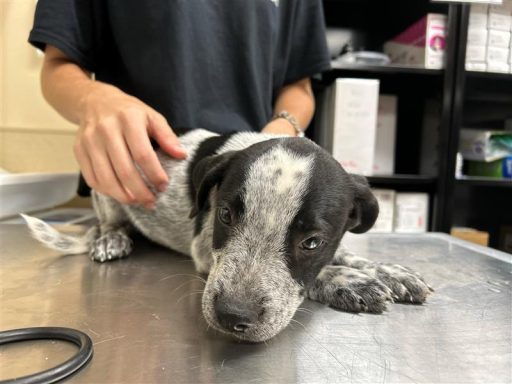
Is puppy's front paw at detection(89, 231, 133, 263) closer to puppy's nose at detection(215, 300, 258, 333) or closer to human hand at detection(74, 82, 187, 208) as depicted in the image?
human hand at detection(74, 82, 187, 208)

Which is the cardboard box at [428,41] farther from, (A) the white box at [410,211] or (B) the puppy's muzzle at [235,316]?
(B) the puppy's muzzle at [235,316]

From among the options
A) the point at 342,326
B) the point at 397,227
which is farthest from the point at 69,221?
the point at 397,227

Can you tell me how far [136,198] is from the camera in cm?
159

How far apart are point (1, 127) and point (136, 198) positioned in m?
2.05

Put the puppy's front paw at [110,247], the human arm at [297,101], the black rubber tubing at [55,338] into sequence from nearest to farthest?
the black rubber tubing at [55,338] → the puppy's front paw at [110,247] → the human arm at [297,101]

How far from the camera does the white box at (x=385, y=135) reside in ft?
10.4

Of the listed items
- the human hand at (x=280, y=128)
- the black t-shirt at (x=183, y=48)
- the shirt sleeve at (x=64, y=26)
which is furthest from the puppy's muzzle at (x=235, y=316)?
the shirt sleeve at (x=64, y=26)

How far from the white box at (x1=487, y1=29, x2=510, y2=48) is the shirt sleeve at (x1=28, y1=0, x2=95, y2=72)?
2629 mm

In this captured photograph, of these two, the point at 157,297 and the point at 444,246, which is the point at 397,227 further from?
the point at 157,297

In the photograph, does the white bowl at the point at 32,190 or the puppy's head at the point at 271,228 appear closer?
the puppy's head at the point at 271,228

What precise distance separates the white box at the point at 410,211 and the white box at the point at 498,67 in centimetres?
99

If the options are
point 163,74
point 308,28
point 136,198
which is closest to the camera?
point 136,198

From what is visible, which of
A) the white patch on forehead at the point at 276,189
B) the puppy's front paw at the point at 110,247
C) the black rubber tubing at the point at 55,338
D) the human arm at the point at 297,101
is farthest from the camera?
the human arm at the point at 297,101

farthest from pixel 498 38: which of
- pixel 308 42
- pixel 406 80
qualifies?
pixel 308 42
